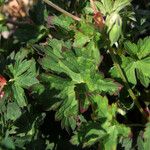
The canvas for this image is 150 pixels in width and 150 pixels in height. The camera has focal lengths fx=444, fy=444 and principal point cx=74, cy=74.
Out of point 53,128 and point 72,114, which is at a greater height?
point 72,114

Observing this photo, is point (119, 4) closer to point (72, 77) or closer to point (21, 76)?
point (72, 77)

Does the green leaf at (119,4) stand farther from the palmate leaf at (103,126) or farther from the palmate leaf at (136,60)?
the palmate leaf at (103,126)

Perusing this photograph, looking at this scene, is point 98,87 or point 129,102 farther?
point 129,102

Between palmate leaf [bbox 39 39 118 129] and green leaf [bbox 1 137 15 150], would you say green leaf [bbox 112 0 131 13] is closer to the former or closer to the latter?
palmate leaf [bbox 39 39 118 129]

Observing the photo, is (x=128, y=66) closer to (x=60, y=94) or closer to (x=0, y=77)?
(x=60, y=94)

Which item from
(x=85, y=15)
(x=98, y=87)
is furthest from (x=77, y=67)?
(x=85, y=15)

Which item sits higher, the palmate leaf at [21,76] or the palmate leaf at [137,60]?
the palmate leaf at [21,76]

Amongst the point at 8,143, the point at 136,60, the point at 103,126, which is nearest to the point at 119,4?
the point at 136,60

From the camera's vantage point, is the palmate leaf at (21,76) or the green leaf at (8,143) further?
the palmate leaf at (21,76)

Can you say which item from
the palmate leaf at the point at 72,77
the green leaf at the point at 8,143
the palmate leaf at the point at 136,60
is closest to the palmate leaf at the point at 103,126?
the palmate leaf at the point at 72,77
